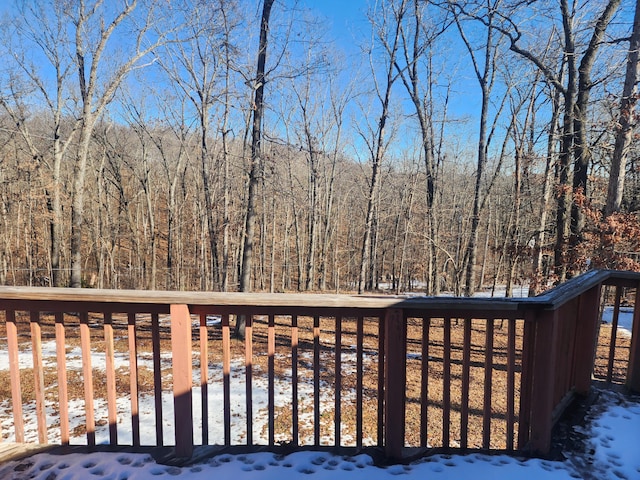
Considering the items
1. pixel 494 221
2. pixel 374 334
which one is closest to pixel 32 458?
pixel 374 334

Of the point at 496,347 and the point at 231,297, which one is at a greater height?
the point at 231,297

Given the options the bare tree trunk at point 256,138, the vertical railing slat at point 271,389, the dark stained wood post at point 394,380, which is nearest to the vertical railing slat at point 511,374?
the dark stained wood post at point 394,380

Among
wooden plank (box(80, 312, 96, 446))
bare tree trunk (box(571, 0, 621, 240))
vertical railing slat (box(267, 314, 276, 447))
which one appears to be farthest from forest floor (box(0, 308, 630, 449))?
bare tree trunk (box(571, 0, 621, 240))

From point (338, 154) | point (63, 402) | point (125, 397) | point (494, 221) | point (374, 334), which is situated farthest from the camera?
point (494, 221)

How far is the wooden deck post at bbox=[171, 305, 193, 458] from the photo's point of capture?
6.25 feet

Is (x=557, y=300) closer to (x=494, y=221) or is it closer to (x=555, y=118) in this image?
(x=555, y=118)

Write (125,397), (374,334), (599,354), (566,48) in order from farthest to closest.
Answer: (374,334) < (599,354) < (566,48) < (125,397)

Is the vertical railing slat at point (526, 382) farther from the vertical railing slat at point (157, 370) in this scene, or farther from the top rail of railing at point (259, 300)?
the vertical railing slat at point (157, 370)

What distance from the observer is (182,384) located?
1924 mm

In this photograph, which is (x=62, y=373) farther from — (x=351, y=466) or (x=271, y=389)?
(x=351, y=466)

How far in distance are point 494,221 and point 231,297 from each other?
2898 cm

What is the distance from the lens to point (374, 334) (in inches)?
338

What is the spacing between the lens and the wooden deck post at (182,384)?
1.91 meters

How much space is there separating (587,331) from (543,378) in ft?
3.58
